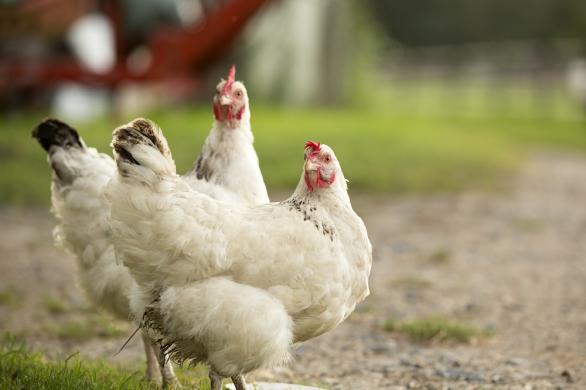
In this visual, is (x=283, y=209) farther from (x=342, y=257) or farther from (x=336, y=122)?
(x=336, y=122)

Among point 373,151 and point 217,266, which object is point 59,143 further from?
point 373,151

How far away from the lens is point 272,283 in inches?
130

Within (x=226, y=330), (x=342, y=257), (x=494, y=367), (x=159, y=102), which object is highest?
(x=159, y=102)

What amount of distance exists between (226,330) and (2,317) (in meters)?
2.40

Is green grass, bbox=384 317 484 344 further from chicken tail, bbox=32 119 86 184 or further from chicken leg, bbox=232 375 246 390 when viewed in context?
chicken tail, bbox=32 119 86 184

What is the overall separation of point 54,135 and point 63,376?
1.37 metres

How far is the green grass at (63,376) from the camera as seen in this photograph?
3428 millimetres

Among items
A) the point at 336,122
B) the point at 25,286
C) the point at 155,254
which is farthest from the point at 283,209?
the point at 336,122

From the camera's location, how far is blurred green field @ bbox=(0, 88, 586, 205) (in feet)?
31.0

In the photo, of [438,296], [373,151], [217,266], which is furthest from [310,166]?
[373,151]

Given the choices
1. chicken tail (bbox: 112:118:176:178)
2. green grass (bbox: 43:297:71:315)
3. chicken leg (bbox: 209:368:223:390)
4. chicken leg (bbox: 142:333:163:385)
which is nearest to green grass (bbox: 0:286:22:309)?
green grass (bbox: 43:297:71:315)

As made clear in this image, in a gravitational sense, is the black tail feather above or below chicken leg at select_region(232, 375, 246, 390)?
above

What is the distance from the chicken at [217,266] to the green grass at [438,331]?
4.63 ft

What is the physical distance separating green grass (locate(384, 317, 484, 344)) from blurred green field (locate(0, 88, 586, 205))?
4.24 metres
